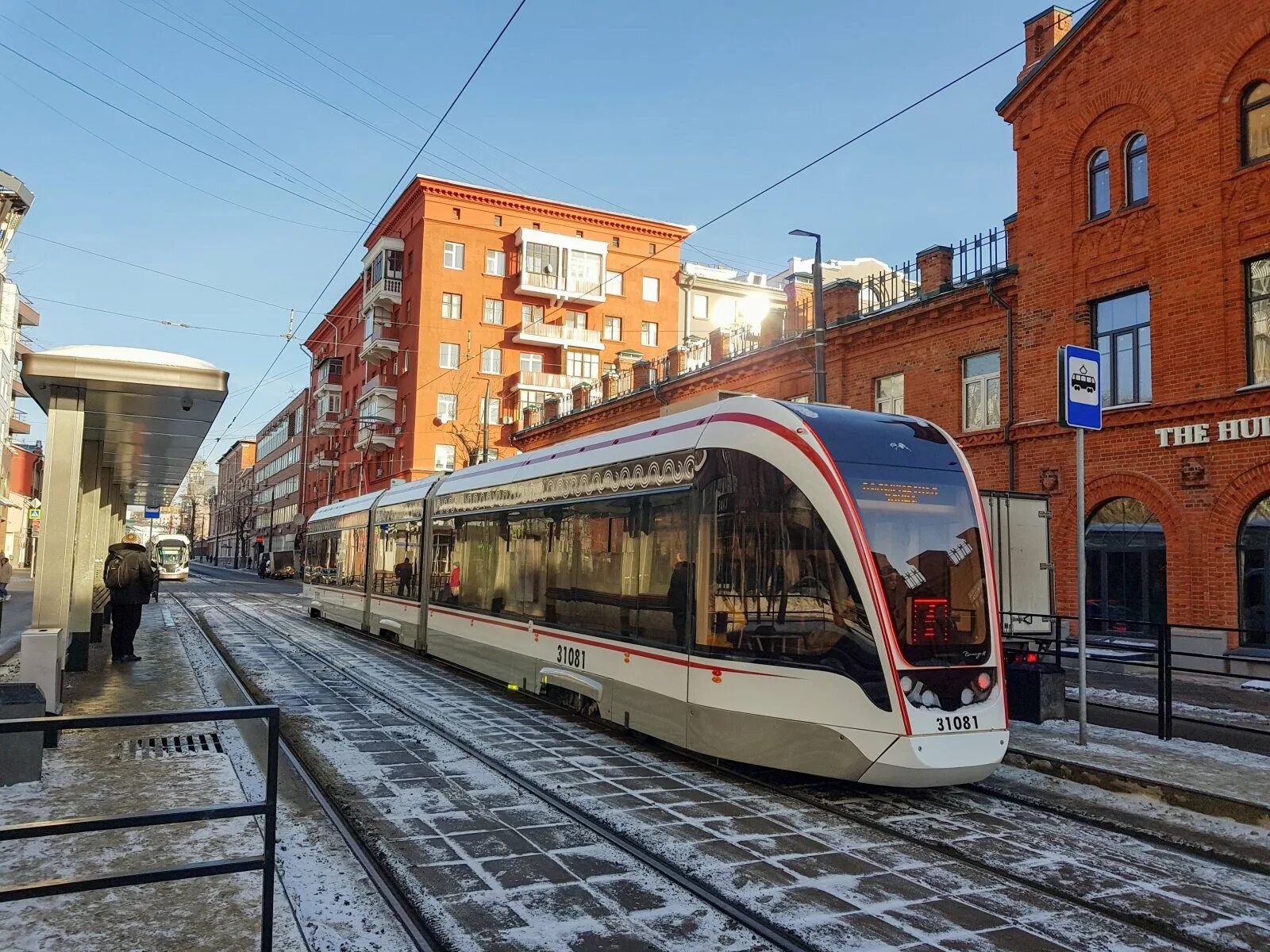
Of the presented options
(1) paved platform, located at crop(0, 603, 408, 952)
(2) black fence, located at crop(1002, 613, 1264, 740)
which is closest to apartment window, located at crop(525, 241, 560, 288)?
(2) black fence, located at crop(1002, 613, 1264, 740)

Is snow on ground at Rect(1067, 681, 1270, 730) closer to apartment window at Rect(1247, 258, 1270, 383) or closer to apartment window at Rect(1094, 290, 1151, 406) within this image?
apartment window at Rect(1247, 258, 1270, 383)

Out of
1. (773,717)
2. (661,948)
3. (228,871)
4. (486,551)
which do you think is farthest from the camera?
(486,551)

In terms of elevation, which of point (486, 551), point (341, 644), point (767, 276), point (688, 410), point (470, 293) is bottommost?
point (341, 644)

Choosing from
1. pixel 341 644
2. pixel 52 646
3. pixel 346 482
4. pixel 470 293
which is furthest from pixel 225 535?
pixel 52 646

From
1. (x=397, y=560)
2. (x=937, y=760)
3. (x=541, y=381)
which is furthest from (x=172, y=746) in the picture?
(x=541, y=381)

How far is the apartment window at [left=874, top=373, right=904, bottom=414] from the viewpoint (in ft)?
71.0

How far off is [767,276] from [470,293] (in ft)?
71.0

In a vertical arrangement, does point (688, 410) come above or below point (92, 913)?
above

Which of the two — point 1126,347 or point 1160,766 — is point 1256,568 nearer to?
point 1126,347

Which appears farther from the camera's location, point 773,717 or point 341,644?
point 341,644

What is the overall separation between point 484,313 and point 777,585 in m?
50.2

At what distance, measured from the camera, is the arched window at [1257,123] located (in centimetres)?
1520

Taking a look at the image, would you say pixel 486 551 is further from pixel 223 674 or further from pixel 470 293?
pixel 470 293

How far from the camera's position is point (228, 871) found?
3.72 meters
